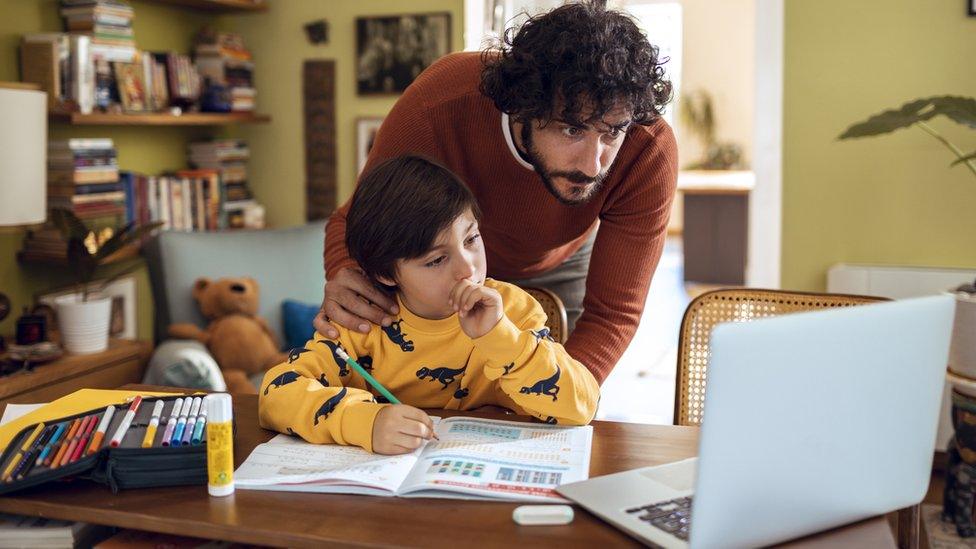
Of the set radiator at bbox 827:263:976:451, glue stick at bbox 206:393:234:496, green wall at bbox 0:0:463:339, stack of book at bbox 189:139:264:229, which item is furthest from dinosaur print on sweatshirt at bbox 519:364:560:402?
stack of book at bbox 189:139:264:229

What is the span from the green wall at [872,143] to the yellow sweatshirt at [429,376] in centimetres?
211

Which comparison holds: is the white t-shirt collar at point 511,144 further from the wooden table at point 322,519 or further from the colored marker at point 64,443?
the colored marker at point 64,443

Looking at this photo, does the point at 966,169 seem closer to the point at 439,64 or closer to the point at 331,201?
the point at 439,64

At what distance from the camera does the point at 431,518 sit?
97 centimetres

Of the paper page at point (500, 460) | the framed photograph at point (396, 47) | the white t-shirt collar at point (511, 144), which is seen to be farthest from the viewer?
the framed photograph at point (396, 47)

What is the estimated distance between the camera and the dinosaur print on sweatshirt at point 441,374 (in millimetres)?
1418

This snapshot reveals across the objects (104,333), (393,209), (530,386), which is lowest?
(104,333)

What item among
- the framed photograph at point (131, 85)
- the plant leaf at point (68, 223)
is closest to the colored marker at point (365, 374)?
the plant leaf at point (68, 223)

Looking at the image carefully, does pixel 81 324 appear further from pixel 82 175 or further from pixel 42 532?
pixel 42 532

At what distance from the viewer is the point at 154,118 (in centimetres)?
343

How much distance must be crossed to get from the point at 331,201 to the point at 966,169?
2.59 m

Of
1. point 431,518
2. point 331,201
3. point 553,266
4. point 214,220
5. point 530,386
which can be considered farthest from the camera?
point 331,201

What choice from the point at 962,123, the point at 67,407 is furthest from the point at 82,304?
the point at 962,123

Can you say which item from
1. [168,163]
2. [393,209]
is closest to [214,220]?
[168,163]
